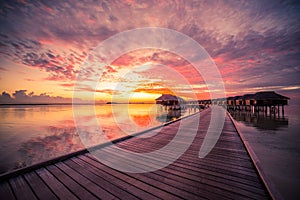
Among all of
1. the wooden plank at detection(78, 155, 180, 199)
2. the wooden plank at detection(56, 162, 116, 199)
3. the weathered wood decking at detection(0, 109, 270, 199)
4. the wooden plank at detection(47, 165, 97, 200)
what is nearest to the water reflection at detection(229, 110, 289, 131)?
the weathered wood decking at detection(0, 109, 270, 199)

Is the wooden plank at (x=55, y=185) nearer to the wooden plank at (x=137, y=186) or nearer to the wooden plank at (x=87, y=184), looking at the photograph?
the wooden plank at (x=87, y=184)

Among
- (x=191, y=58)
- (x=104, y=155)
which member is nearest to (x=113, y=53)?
(x=191, y=58)

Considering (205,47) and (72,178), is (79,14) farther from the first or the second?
(205,47)

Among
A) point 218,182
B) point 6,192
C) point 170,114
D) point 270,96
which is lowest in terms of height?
point 170,114

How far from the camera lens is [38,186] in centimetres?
237

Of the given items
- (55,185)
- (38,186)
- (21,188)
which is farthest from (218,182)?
(21,188)

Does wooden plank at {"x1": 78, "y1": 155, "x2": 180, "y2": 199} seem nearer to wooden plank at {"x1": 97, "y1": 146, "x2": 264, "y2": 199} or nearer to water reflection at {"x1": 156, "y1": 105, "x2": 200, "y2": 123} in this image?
wooden plank at {"x1": 97, "y1": 146, "x2": 264, "y2": 199}

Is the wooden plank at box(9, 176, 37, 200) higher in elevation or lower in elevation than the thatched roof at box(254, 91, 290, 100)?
lower

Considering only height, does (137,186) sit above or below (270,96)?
below

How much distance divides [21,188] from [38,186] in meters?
0.27

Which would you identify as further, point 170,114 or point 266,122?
point 170,114

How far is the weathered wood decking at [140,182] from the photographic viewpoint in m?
2.15

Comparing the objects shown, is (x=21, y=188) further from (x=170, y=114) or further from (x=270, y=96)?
(x=270, y=96)

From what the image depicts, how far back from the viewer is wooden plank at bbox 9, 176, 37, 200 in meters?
2.12
